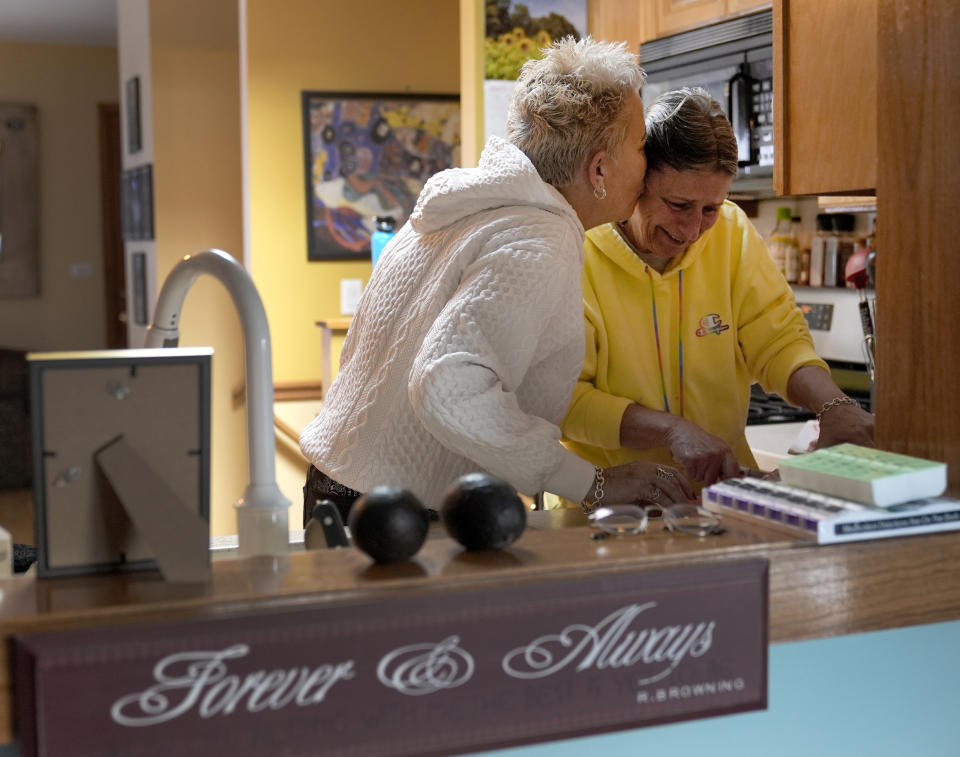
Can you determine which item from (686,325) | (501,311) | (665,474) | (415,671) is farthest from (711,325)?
(415,671)

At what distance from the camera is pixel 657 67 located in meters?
3.66

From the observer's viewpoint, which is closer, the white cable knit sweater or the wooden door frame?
the white cable knit sweater

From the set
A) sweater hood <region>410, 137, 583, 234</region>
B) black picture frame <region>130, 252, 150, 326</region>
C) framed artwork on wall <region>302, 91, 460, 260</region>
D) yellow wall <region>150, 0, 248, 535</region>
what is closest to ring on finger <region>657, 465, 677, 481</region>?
sweater hood <region>410, 137, 583, 234</region>

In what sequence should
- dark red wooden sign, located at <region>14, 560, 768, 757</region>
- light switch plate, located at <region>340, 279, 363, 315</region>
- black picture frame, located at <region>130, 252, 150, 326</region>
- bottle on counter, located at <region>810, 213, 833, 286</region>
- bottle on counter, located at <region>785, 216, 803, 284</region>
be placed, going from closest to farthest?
dark red wooden sign, located at <region>14, 560, 768, 757</region> → bottle on counter, located at <region>810, 213, 833, 286</region> → bottle on counter, located at <region>785, 216, 803, 284</region> → light switch plate, located at <region>340, 279, 363, 315</region> → black picture frame, located at <region>130, 252, 150, 326</region>

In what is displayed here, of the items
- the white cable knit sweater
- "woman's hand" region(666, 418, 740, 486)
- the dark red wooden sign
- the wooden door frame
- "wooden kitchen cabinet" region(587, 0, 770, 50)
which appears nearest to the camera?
the dark red wooden sign

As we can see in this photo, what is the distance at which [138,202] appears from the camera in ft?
22.2

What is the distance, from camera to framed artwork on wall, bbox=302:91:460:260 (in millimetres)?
5324

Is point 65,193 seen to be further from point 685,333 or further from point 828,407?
point 828,407

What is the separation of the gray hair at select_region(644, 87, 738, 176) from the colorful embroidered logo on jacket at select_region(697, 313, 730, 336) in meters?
0.30

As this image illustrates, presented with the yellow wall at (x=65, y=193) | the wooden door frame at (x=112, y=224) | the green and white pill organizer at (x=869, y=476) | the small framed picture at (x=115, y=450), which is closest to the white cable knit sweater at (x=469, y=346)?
the green and white pill organizer at (x=869, y=476)

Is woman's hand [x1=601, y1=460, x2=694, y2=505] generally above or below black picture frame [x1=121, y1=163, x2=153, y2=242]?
below

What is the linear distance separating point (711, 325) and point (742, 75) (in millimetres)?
1382

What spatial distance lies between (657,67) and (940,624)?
260 cm

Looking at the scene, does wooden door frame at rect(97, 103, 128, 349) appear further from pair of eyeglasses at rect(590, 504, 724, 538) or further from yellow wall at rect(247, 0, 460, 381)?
pair of eyeglasses at rect(590, 504, 724, 538)
